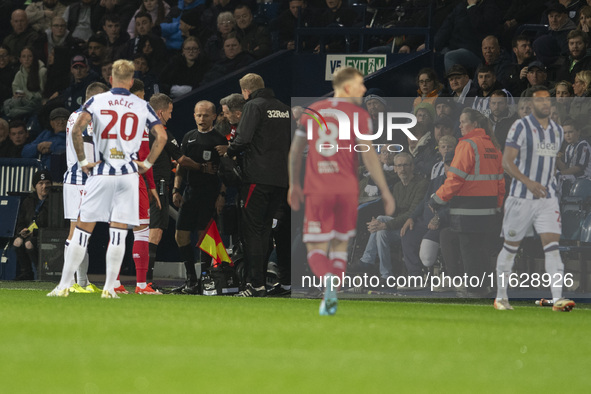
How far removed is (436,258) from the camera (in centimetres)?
1262

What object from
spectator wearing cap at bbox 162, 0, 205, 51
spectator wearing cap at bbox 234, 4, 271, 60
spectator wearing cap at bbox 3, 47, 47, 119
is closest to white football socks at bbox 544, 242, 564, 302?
spectator wearing cap at bbox 234, 4, 271, 60

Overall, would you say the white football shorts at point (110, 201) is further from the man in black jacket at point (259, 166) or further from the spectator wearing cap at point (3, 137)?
the spectator wearing cap at point (3, 137)

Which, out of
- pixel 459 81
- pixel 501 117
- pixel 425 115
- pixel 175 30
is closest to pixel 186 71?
pixel 175 30

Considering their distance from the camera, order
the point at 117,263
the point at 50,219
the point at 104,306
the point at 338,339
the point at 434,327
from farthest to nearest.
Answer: the point at 50,219
the point at 117,263
the point at 104,306
the point at 434,327
the point at 338,339

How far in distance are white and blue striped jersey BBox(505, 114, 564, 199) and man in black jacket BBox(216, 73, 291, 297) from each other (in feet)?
8.40

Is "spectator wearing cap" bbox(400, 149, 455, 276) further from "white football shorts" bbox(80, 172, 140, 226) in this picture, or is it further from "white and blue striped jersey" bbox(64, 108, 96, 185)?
"white and blue striped jersey" bbox(64, 108, 96, 185)

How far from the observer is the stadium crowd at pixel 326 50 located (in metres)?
12.6

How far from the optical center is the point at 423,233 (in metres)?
12.7

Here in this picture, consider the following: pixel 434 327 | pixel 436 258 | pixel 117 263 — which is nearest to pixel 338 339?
pixel 434 327

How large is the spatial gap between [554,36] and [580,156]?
3.45m

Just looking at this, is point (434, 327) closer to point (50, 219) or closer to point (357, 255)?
point (357, 255)

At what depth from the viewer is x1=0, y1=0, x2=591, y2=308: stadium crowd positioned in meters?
12.6

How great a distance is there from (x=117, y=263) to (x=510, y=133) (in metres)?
4.11

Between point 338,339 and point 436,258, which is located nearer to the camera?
point 338,339
